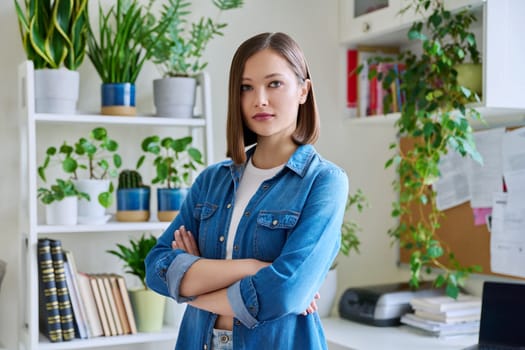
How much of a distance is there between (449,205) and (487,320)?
0.83 metres

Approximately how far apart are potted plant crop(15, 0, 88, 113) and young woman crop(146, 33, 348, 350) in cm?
87

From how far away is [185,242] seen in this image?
5.13 ft

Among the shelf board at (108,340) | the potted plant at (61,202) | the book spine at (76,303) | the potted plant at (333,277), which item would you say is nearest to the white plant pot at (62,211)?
the potted plant at (61,202)

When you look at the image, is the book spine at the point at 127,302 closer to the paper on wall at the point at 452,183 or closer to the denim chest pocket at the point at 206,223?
the denim chest pocket at the point at 206,223

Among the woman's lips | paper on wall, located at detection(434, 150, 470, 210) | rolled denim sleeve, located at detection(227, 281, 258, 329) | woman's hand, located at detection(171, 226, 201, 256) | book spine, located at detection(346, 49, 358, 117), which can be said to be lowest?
rolled denim sleeve, located at detection(227, 281, 258, 329)

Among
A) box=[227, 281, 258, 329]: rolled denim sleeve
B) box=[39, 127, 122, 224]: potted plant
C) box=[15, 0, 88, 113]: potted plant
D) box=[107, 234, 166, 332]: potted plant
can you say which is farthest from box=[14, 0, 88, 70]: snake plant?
box=[227, 281, 258, 329]: rolled denim sleeve

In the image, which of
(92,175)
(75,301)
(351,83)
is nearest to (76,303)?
(75,301)

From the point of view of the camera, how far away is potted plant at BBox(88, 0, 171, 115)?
2.34 m

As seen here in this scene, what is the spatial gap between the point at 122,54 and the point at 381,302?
1186 mm

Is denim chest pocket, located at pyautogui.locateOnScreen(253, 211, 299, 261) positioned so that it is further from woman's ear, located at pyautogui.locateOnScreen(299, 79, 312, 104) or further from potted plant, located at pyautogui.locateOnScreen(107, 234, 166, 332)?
potted plant, located at pyautogui.locateOnScreen(107, 234, 166, 332)

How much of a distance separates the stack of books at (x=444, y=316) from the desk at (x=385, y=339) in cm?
3

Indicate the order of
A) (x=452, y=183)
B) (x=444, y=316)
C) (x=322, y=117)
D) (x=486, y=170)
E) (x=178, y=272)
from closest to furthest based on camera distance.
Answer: (x=178, y=272), (x=444, y=316), (x=486, y=170), (x=452, y=183), (x=322, y=117)

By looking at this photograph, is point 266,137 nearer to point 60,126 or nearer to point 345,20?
point 60,126

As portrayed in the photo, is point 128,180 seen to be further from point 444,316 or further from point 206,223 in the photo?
point 444,316
